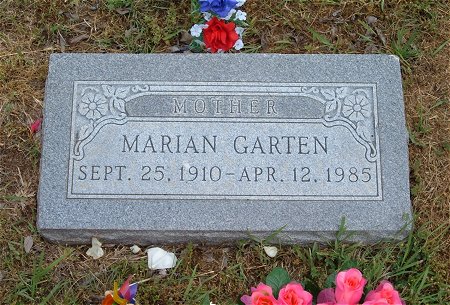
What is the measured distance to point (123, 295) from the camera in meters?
2.64

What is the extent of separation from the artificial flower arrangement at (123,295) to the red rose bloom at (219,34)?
51.2 inches

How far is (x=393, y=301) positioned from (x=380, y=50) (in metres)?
1.68

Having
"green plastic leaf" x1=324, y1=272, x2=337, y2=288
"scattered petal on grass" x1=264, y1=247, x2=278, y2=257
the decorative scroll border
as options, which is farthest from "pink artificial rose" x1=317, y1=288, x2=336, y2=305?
the decorative scroll border

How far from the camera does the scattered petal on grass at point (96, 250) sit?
9.63 ft

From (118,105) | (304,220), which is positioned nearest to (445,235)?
(304,220)

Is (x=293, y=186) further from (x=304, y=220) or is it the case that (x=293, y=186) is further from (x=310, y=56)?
(x=310, y=56)

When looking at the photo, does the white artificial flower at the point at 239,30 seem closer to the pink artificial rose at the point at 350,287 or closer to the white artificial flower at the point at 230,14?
the white artificial flower at the point at 230,14

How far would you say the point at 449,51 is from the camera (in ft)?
11.3

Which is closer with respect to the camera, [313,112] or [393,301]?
[393,301]

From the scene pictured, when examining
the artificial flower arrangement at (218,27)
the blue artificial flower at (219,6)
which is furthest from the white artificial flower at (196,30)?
→ the blue artificial flower at (219,6)

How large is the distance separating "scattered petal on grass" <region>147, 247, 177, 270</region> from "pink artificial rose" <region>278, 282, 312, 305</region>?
32.6 inches

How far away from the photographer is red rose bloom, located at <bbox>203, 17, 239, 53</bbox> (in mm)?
3141

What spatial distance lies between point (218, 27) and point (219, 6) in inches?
4.3

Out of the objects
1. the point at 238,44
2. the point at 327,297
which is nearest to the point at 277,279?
the point at 327,297
